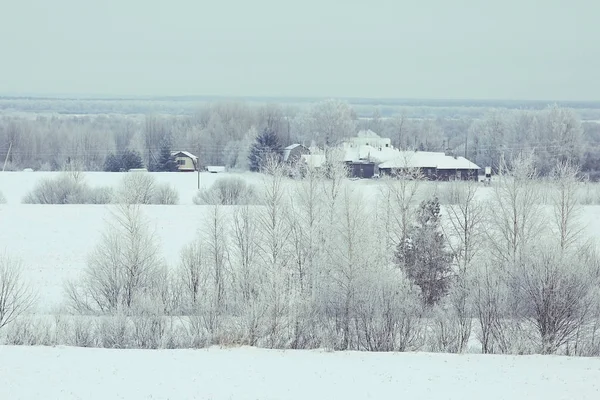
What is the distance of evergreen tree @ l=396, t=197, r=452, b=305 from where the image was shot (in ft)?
96.0

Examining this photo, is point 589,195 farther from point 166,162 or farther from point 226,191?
point 166,162

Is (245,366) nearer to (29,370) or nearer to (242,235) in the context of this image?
(29,370)

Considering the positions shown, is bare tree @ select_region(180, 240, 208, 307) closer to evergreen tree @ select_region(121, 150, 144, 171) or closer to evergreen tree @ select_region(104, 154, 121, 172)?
evergreen tree @ select_region(121, 150, 144, 171)

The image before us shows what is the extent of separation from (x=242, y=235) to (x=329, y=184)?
3.72 meters

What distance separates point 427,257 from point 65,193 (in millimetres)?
26532

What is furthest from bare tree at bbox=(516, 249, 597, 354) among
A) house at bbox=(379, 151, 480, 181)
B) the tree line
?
house at bbox=(379, 151, 480, 181)

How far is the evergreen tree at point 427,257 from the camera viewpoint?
1152 inches

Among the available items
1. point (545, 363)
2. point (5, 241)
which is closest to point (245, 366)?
point (545, 363)

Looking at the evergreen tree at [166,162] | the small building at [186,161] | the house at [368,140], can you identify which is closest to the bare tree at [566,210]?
the evergreen tree at [166,162]

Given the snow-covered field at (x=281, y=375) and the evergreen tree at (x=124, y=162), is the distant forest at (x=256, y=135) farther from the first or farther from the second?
the snow-covered field at (x=281, y=375)

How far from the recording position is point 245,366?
20.1 meters

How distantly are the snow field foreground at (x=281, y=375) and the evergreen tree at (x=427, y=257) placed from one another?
7370mm

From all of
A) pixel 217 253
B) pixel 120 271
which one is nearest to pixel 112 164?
pixel 217 253

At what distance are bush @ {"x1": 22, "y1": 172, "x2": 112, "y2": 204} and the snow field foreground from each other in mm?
27079
